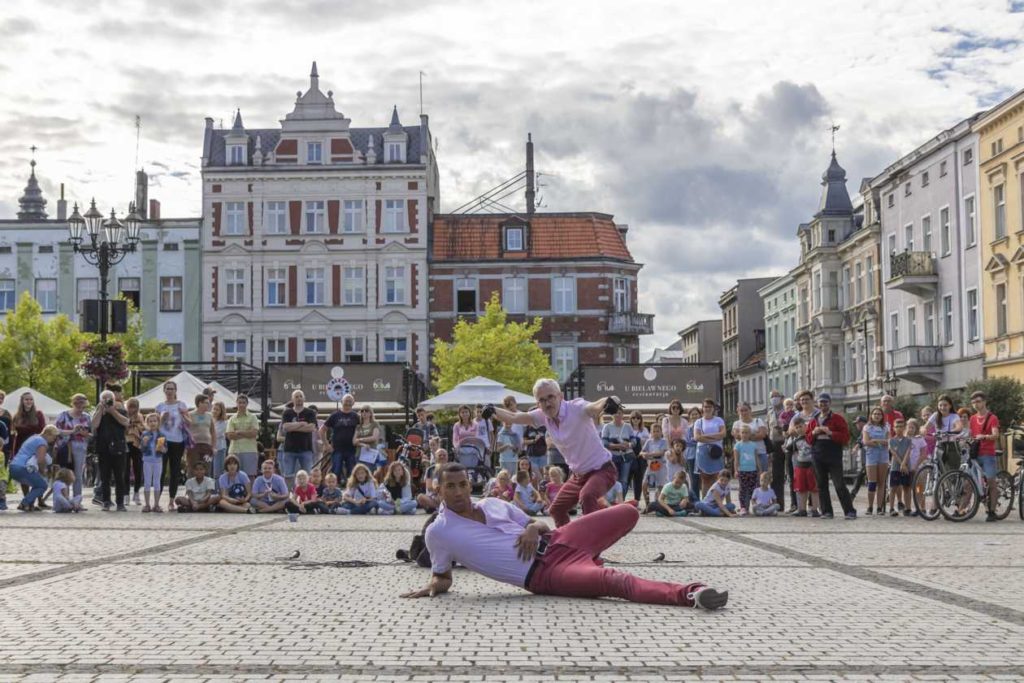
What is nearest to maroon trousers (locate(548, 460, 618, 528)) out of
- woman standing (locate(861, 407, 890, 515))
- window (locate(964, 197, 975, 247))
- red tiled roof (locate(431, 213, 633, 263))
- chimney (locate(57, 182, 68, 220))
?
woman standing (locate(861, 407, 890, 515))

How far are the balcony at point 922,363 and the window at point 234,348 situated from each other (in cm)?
3162

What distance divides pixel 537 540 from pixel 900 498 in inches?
510

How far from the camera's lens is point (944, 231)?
1976 inches

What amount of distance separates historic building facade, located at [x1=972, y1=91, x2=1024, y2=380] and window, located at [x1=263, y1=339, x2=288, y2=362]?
112ft

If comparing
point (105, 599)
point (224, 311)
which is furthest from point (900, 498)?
point (224, 311)

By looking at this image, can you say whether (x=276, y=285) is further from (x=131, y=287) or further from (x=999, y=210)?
(x=999, y=210)

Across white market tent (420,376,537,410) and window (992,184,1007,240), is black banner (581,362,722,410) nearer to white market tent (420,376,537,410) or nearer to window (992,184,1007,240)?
white market tent (420,376,537,410)

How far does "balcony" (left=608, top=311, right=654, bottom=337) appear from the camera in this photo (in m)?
68.1

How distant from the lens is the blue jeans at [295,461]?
2192 centimetres

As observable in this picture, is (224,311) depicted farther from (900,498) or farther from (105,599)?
(105,599)

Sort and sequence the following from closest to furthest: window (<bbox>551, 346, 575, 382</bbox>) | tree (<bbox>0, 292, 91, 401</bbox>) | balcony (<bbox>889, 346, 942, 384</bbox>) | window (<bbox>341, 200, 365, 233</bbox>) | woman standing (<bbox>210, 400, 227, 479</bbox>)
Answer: woman standing (<bbox>210, 400, 227, 479</bbox>)
balcony (<bbox>889, 346, 942, 384</bbox>)
tree (<bbox>0, 292, 91, 401</bbox>)
window (<bbox>341, 200, 365, 233</bbox>)
window (<bbox>551, 346, 575, 382</bbox>)

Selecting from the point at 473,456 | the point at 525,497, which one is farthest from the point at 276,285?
the point at 525,497

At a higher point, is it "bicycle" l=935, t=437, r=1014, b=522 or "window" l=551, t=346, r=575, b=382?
"window" l=551, t=346, r=575, b=382

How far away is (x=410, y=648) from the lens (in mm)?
6754
